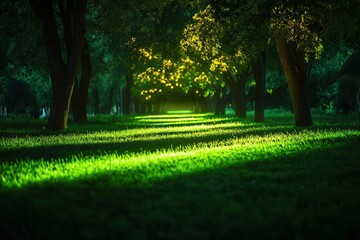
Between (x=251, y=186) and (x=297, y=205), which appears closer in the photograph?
(x=297, y=205)

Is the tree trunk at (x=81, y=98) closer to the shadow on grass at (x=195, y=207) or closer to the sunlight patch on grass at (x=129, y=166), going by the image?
the sunlight patch on grass at (x=129, y=166)

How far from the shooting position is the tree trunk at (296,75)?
21859 millimetres

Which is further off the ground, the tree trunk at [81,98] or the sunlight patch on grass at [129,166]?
the tree trunk at [81,98]

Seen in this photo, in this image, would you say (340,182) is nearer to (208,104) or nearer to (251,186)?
(251,186)

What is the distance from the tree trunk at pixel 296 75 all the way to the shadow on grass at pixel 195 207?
14326 millimetres

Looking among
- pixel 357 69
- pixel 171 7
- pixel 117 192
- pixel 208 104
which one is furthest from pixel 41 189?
pixel 208 104

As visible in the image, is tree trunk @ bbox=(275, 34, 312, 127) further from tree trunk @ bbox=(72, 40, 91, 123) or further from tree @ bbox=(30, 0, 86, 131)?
tree trunk @ bbox=(72, 40, 91, 123)

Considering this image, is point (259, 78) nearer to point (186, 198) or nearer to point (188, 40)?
point (188, 40)

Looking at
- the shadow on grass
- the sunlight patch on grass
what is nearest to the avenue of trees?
the sunlight patch on grass

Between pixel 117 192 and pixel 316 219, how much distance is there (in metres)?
2.73

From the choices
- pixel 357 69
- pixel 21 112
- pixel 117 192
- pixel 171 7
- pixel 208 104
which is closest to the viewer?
pixel 117 192

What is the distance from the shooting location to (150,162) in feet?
31.7

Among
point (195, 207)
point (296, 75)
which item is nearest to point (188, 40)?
point (296, 75)

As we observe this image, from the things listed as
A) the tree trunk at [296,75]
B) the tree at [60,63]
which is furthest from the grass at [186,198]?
the tree at [60,63]
